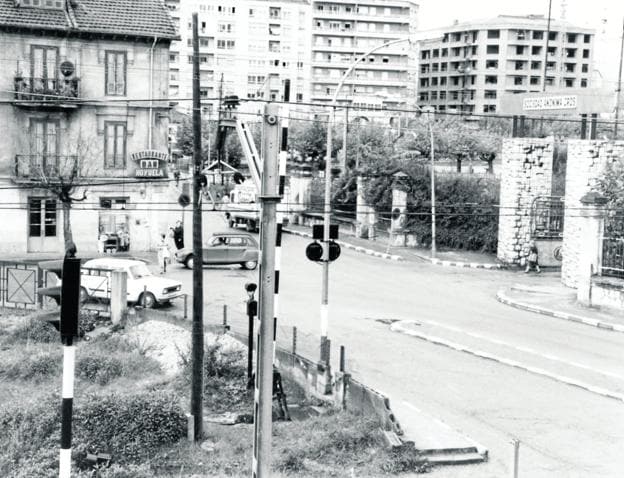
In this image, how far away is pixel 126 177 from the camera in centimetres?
3862

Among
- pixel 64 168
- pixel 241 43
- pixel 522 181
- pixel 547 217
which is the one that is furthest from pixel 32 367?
pixel 241 43

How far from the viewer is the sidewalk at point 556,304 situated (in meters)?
27.0

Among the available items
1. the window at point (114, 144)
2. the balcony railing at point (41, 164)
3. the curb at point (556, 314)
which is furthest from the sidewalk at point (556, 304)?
the balcony railing at point (41, 164)

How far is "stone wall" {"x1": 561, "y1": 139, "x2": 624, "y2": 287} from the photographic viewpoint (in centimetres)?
3409

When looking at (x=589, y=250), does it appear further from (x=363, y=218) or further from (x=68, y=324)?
(x=68, y=324)

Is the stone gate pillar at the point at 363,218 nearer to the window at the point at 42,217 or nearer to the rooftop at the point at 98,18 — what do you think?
the rooftop at the point at 98,18

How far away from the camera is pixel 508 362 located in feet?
70.0

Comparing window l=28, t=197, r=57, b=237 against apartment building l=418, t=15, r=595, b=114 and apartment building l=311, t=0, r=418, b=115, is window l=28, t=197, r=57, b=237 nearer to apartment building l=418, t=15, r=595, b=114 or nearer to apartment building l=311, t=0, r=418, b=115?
apartment building l=311, t=0, r=418, b=115

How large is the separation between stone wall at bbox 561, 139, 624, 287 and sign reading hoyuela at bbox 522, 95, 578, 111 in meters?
1.48

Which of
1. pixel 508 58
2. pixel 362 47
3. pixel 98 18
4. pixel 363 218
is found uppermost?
pixel 362 47

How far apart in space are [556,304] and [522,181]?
979cm

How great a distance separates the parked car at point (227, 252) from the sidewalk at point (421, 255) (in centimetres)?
735

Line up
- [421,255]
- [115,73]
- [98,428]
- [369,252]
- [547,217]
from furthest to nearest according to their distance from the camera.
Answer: [369,252] < [421,255] < [547,217] < [115,73] < [98,428]

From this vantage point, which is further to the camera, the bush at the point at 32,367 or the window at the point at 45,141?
the window at the point at 45,141
